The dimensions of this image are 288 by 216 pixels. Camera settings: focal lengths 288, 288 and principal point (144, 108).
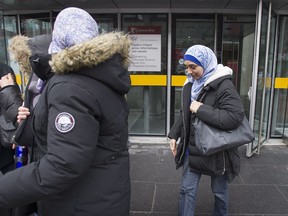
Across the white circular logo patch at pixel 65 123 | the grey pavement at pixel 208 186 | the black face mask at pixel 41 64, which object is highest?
the black face mask at pixel 41 64

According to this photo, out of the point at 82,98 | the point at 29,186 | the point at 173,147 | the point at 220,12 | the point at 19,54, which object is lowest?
the point at 173,147

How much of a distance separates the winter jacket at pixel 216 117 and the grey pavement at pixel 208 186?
0.99m

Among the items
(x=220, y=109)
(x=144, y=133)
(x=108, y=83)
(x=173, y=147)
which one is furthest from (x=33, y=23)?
(x=108, y=83)

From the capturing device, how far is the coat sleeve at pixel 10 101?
196cm

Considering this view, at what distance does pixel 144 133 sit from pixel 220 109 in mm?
3642

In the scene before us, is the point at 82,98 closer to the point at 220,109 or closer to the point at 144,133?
the point at 220,109

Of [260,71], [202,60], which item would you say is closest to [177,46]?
[260,71]

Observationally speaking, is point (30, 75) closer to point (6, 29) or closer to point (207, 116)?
point (207, 116)

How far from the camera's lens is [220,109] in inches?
91.5

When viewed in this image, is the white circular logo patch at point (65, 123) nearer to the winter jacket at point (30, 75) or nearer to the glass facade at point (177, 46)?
the winter jacket at point (30, 75)

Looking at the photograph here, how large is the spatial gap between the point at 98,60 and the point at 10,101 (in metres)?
1.09

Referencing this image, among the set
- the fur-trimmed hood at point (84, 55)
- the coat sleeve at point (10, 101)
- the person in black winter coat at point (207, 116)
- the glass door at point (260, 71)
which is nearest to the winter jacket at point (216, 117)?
the person in black winter coat at point (207, 116)

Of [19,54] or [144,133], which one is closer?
[19,54]

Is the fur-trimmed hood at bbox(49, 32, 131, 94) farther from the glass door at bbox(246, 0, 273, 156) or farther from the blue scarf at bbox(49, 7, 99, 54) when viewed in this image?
the glass door at bbox(246, 0, 273, 156)
